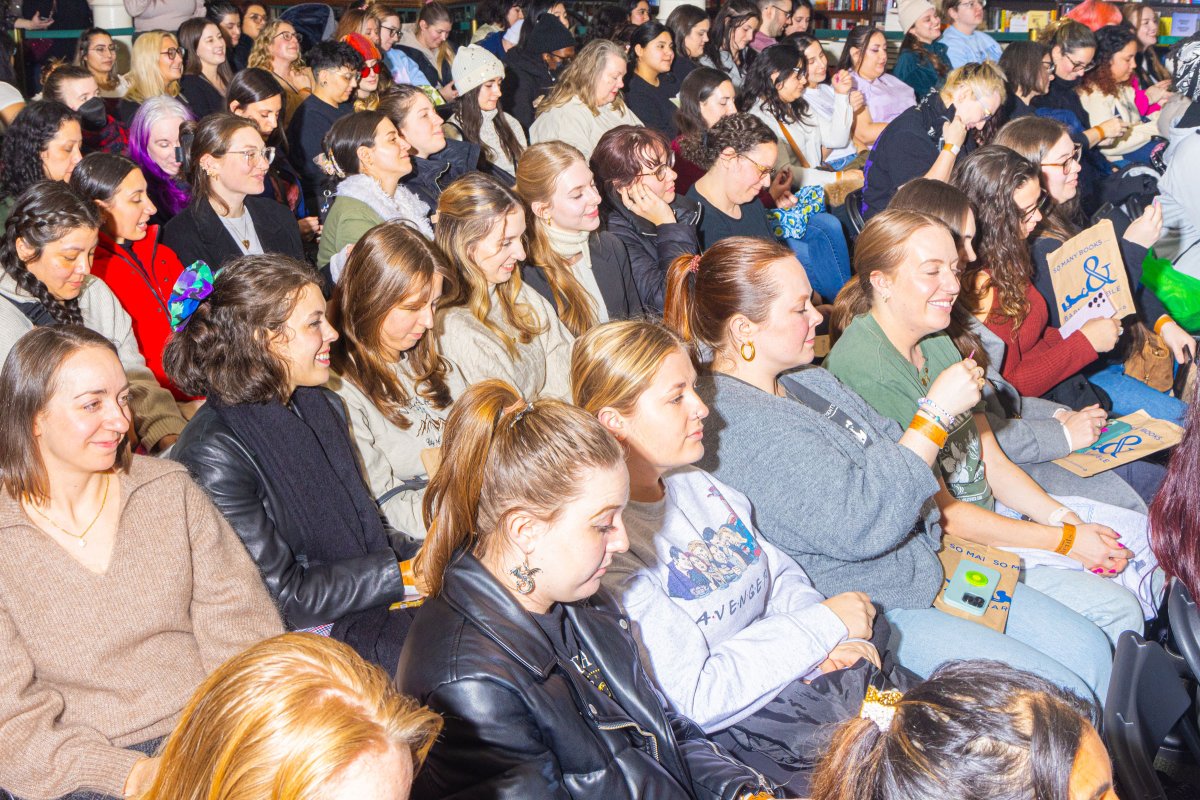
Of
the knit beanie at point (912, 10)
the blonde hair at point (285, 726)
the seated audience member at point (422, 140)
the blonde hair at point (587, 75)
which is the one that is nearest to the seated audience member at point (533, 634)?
the blonde hair at point (285, 726)

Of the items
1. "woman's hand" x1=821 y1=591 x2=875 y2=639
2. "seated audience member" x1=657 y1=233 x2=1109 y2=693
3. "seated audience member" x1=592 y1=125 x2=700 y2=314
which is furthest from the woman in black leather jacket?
"seated audience member" x1=592 y1=125 x2=700 y2=314

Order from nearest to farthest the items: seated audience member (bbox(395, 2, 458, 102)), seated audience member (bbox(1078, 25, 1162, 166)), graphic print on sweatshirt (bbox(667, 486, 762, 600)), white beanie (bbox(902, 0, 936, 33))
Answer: graphic print on sweatshirt (bbox(667, 486, 762, 600)) < seated audience member (bbox(395, 2, 458, 102)) < seated audience member (bbox(1078, 25, 1162, 166)) < white beanie (bbox(902, 0, 936, 33))

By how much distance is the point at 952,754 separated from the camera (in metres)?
1.21

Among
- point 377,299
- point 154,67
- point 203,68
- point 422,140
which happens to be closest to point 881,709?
point 377,299

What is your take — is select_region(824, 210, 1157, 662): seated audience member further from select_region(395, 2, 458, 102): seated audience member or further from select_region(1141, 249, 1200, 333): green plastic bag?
select_region(395, 2, 458, 102): seated audience member

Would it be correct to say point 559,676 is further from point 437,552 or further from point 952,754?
point 952,754

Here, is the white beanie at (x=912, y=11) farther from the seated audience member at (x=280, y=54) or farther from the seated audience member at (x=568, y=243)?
the seated audience member at (x=568, y=243)

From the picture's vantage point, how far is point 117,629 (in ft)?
6.08

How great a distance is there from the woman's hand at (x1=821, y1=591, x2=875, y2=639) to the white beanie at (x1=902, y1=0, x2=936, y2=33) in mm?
6214

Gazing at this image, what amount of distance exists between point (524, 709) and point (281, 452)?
1000 mm

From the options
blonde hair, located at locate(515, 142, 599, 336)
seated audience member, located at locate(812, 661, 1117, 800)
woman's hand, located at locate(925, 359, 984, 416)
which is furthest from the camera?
blonde hair, located at locate(515, 142, 599, 336)

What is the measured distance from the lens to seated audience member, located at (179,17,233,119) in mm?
5531

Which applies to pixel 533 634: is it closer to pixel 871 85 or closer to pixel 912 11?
pixel 871 85

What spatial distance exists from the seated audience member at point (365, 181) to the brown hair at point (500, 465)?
7.47 ft
